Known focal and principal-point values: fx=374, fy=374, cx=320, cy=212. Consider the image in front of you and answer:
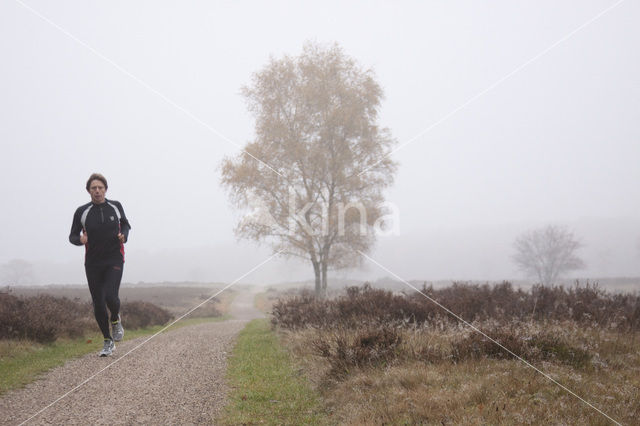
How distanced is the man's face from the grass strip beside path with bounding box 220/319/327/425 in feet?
12.4

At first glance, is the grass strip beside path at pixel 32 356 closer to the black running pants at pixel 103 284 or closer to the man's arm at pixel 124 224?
the black running pants at pixel 103 284

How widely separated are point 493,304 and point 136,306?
13.7 m

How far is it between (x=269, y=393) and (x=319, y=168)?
16.0 meters

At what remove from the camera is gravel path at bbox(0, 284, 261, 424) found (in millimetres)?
4773

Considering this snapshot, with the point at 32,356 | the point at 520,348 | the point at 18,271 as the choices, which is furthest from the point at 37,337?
the point at 18,271

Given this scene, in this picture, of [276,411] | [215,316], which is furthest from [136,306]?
[276,411]

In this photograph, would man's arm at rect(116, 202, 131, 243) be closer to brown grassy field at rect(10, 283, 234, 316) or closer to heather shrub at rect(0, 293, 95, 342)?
heather shrub at rect(0, 293, 95, 342)

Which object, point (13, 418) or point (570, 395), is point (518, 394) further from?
point (13, 418)

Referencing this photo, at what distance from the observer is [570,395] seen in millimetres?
4371

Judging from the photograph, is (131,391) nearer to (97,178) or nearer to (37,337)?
(97,178)

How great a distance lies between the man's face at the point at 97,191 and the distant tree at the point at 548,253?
178 feet

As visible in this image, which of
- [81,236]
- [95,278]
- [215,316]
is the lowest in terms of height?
[215,316]

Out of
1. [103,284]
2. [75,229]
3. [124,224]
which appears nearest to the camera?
[75,229]

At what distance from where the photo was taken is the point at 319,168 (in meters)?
20.9
